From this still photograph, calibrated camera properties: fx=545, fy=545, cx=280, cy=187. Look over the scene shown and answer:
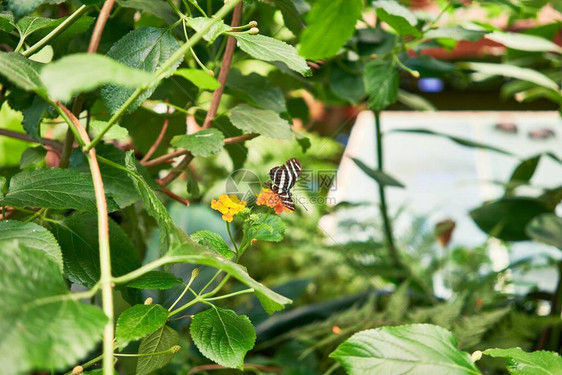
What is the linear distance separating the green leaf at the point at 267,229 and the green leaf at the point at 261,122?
9cm

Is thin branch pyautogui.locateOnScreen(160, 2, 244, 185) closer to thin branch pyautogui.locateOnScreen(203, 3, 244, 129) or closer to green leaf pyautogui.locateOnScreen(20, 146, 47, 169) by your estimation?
thin branch pyautogui.locateOnScreen(203, 3, 244, 129)

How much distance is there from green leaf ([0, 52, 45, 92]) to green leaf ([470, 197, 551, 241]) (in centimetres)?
67

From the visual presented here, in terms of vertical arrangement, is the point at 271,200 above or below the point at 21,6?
below

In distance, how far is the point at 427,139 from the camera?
158 cm

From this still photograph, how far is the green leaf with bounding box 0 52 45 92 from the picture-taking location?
0.26m

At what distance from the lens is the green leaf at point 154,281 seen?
0.33 m

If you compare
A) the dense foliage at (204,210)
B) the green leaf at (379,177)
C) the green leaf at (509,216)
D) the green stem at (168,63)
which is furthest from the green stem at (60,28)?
the green leaf at (509,216)

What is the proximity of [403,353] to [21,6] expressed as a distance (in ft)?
0.95

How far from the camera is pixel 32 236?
31 centimetres

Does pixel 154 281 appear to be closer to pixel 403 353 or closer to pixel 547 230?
pixel 403 353

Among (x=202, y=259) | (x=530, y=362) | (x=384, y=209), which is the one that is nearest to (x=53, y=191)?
(x=202, y=259)

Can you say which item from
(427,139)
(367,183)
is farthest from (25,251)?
(427,139)

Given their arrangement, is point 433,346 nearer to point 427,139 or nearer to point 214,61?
point 214,61

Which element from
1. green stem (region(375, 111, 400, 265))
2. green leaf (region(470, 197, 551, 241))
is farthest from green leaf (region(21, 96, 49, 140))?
green leaf (region(470, 197, 551, 241))
